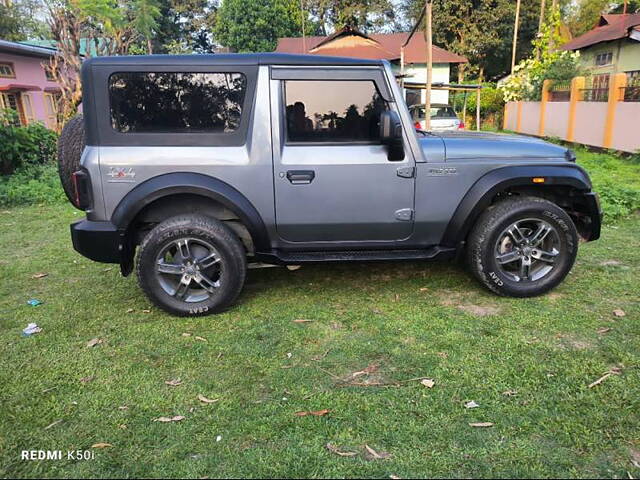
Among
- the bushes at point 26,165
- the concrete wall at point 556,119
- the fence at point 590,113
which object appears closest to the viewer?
the bushes at point 26,165

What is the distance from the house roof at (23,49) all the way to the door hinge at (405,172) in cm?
2029

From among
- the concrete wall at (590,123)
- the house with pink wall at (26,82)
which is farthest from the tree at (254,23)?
the concrete wall at (590,123)

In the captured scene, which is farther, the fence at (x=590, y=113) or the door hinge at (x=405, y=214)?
the fence at (x=590, y=113)

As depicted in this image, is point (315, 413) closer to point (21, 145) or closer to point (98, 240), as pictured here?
point (98, 240)

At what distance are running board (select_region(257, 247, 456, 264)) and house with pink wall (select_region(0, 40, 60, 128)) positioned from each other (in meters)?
19.2

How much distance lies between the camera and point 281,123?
12.7ft

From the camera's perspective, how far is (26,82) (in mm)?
Answer: 22656

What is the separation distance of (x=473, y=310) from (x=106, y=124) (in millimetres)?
3102

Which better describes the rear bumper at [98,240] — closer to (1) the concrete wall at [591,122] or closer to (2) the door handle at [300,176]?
(2) the door handle at [300,176]

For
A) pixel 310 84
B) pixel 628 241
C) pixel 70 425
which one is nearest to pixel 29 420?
pixel 70 425

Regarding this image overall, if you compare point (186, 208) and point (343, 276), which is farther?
point (343, 276)

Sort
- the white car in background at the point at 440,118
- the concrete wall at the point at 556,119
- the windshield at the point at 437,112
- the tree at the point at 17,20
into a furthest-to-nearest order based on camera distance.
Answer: the tree at the point at 17,20 → the concrete wall at the point at 556,119 → the windshield at the point at 437,112 → the white car in background at the point at 440,118

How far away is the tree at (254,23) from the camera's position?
40000 millimetres

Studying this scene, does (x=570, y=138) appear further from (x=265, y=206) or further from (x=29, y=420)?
(x=29, y=420)
